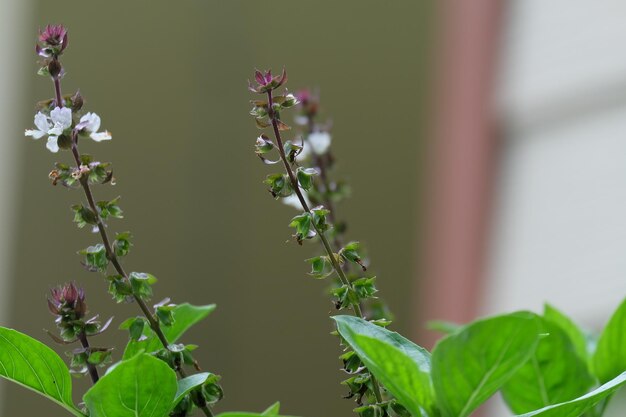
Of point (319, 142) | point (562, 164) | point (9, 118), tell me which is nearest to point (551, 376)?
point (319, 142)

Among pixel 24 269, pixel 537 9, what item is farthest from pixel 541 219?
pixel 24 269

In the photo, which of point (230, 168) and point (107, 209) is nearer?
point (107, 209)

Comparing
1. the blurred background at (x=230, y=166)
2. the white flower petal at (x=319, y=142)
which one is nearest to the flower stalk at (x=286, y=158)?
the white flower petal at (x=319, y=142)

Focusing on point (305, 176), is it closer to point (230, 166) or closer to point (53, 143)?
point (53, 143)

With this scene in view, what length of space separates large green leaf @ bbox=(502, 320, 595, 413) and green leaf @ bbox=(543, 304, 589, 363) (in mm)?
34

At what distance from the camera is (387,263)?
8.28 feet

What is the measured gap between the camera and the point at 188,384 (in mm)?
268

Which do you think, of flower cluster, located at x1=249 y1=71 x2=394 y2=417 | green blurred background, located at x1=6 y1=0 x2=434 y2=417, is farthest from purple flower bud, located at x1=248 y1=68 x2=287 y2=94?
green blurred background, located at x1=6 y1=0 x2=434 y2=417

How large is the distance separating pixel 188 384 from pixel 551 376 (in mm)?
182

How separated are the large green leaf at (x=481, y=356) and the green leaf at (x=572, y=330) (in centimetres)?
17

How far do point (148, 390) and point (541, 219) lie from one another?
4.14 ft

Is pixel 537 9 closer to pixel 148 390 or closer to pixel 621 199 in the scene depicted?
pixel 621 199

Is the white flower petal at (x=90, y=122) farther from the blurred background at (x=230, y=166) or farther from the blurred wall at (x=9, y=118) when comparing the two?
the blurred wall at (x=9, y=118)

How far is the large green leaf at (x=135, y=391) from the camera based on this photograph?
10.0 inches
